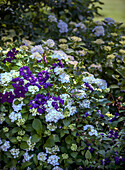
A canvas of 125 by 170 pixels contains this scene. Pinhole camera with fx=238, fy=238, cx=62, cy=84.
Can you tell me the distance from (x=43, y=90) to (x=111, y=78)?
1.38 metres

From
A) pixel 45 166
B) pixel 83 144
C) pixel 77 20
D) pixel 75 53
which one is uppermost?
pixel 77 20

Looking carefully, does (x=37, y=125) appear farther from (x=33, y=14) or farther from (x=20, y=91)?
(x=33, y=14)

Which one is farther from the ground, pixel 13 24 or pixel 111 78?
pixel 13 24

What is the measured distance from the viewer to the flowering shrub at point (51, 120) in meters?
1.97

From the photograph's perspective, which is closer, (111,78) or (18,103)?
(18,103)

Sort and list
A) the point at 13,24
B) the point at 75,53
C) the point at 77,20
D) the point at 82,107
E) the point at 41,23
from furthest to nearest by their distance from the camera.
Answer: the point at 77,20
the point at 41,23
the point at 13,24
the point at 75,53
the point at 82,107

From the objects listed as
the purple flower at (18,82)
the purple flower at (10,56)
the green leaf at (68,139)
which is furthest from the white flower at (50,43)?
the green leaf at (68,139)

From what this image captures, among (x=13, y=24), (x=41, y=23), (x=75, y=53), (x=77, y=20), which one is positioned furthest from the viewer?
(x=77, y=20)

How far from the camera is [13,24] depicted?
3.46 metres

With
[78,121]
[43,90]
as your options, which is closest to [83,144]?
Result: [78,121]

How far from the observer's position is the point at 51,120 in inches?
74.4

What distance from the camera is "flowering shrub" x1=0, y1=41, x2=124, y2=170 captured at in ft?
6.47

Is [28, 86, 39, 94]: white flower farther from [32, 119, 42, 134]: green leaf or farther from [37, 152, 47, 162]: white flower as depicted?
[37, 152, 47, 162]: white flower

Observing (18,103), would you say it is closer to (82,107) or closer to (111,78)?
(82,107)
